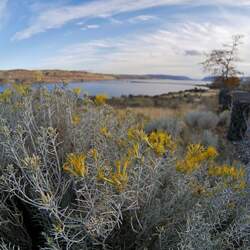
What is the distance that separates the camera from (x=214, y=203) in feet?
6.55

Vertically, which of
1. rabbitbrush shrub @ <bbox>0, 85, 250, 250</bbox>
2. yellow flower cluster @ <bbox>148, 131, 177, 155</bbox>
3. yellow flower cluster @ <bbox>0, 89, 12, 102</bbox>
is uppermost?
yellow flower cluster @ <bbox>0, 89, 12, 102</bbox>

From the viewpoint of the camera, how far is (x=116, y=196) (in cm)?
152

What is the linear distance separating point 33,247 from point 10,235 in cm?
24

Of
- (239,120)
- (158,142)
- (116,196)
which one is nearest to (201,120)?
(239,120)

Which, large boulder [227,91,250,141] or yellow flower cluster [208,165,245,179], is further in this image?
large boulder [227,91,250,141]

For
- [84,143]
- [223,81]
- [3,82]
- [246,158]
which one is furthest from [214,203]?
[223,81]

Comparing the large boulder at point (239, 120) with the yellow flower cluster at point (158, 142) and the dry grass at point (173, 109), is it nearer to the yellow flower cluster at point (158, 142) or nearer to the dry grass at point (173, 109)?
the dry grass at point (173, 109)

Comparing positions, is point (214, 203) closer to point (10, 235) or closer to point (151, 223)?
point (151, 223)

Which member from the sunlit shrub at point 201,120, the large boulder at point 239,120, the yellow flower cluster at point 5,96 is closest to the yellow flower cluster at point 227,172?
the yellow flower cluster at point 5,96

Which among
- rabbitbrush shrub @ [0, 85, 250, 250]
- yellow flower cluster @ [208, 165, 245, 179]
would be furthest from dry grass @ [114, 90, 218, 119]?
rabbitbrush shrub @ [0, 85, 250, 250]

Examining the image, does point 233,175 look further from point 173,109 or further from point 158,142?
point 173,109

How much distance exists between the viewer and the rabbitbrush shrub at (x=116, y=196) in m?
1.53

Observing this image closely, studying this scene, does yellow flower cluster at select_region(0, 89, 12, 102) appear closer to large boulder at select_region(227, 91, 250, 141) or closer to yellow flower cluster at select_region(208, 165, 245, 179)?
yellow flower cluster at select_region(208, 165, 245, 179)

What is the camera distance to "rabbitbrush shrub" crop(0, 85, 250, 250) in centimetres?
153
